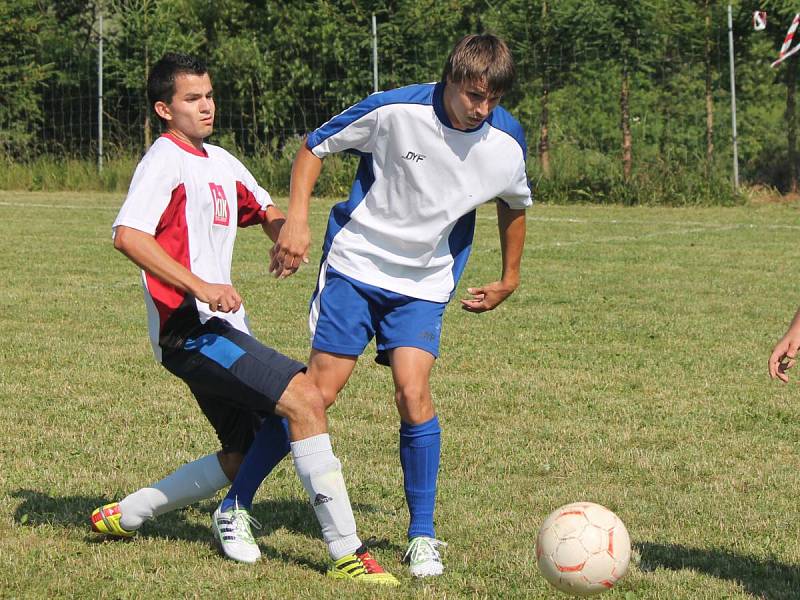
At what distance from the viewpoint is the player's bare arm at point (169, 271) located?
12.8 ft

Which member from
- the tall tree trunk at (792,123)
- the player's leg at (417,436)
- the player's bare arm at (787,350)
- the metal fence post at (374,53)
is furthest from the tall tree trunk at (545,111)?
the player's bare arm at (787,350)

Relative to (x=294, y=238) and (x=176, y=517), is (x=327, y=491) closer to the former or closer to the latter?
(x=294, y=238)

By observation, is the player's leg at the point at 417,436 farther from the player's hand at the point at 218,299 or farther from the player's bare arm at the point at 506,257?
the player's hand at the point at 218,299

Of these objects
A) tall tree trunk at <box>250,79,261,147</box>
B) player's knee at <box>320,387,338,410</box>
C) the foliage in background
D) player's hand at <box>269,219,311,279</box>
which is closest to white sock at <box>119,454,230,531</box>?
player's knee at <box>320,387,338,410</box>

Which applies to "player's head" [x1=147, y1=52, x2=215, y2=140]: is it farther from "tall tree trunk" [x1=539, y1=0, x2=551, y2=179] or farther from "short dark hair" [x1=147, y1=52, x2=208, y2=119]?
"tall tree trunk" [x1=539, y1=0, x2=551, y2=179]

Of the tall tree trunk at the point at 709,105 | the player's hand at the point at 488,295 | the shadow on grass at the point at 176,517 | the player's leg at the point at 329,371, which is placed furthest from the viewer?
the tall tree trunk at the point at 709,105

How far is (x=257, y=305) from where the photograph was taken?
10422 mm

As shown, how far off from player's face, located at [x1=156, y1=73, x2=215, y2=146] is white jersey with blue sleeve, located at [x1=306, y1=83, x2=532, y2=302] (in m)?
0.42

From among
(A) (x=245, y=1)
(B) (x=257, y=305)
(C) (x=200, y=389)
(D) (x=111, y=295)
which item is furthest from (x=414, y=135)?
(A) (x=245, y=1)

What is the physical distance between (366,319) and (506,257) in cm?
67

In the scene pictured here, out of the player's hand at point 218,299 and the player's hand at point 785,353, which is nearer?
the player's hand at point 785,353

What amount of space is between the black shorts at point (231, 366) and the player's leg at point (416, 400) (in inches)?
A: 15.6

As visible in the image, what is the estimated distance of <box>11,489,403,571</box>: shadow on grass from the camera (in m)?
4.66

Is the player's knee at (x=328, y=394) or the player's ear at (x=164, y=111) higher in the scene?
the player's ear at (x=164, y=111)
